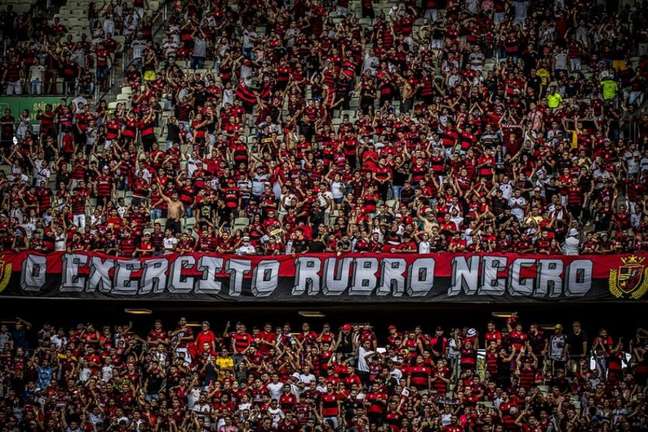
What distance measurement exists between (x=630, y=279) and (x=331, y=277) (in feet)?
23.3

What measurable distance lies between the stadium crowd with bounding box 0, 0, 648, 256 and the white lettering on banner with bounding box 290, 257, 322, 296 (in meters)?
0.84

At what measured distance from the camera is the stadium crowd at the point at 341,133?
33969mm

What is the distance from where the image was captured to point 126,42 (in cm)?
4256

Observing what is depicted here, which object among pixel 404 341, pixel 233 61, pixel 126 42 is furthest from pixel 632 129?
pixel 126 42

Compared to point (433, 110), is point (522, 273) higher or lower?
lower

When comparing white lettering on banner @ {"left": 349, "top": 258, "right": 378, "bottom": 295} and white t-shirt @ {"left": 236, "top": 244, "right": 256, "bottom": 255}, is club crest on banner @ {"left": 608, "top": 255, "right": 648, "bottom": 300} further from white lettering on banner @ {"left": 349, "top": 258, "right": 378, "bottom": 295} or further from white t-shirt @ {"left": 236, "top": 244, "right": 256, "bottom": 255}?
white t-shirt @ {"left": 236, "top": 244, "right": 256, "bottom": 255}

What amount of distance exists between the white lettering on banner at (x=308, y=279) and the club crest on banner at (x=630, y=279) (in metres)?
6.99

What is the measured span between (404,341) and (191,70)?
1289 centimetres

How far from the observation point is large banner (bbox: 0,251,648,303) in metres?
31.6

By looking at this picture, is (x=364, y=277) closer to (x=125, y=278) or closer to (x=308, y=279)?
(x=308, y=279)

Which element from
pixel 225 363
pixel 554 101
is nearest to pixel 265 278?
pixel 225 363

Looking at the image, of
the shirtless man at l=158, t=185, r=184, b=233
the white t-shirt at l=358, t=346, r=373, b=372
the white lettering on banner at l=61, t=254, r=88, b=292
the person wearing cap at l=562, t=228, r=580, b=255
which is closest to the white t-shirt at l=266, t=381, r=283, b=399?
the white t-shirt at l=358, t=346, r=373, b=372

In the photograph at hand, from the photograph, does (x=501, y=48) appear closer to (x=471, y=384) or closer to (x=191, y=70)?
(x=191, y=70)

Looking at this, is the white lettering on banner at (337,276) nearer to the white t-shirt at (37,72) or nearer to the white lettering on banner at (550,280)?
the white lettering on banner at (550,280)
